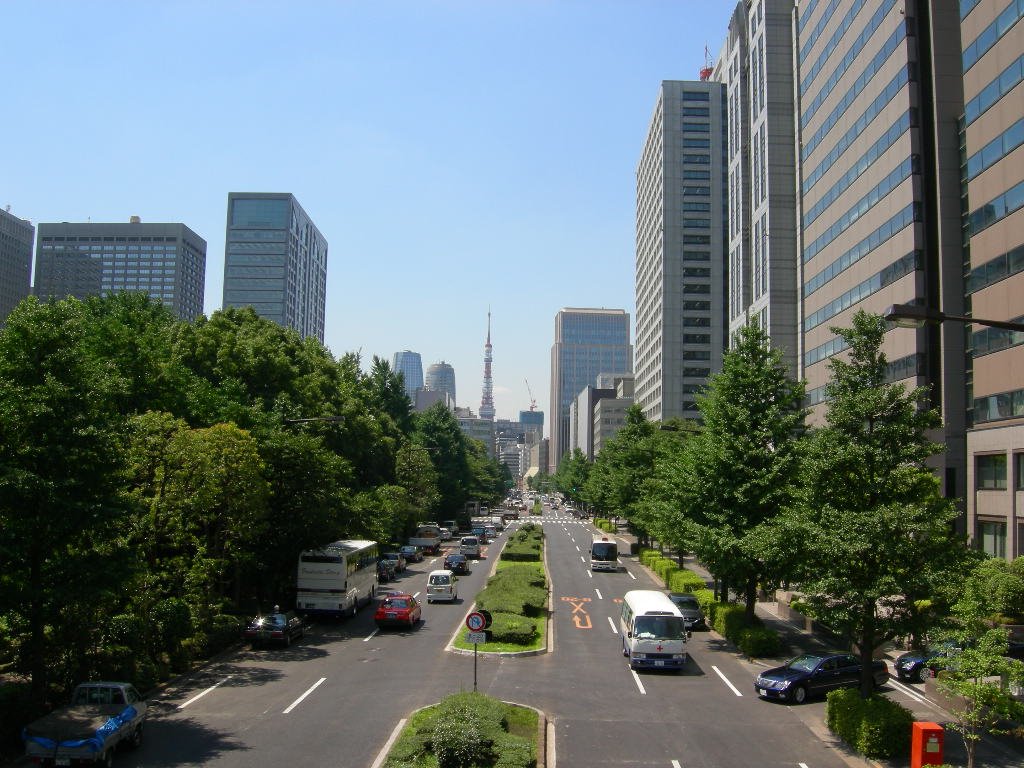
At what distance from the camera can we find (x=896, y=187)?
48250 mm

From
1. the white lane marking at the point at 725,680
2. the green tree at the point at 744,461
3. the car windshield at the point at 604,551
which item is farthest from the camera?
Answer: the car windshield at the point at 604,551

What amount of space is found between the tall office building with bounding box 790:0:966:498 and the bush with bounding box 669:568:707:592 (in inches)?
568

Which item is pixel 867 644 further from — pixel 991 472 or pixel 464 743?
pixel 991 472

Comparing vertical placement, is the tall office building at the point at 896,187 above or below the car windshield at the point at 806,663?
above

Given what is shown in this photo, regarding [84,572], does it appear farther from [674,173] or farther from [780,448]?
[674,173]

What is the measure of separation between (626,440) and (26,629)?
202 feet

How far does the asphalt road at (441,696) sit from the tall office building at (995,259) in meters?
15.4

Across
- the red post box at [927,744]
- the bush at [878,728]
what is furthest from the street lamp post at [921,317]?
the bush at [878,728]

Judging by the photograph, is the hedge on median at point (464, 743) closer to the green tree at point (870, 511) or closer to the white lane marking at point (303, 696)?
the white lane marking at point (303, 696)

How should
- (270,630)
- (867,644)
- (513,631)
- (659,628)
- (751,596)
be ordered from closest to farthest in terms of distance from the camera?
(867,644) → (659,628) → (270,630) → (513,631) → (751,596)

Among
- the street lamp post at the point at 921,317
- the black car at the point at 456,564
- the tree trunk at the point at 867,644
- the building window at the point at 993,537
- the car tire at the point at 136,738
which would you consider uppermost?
the street lamp post at the point at 921,317

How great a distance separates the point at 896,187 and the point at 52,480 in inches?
1829

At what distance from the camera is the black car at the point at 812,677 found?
963 inches

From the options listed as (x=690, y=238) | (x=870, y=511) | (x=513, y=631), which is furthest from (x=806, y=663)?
(x=690, y=238)
